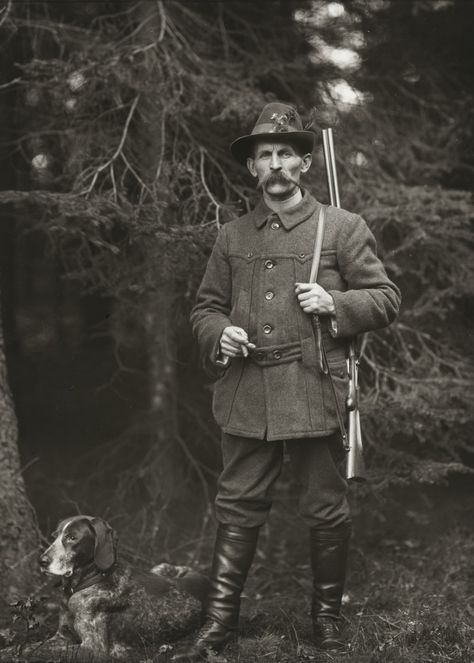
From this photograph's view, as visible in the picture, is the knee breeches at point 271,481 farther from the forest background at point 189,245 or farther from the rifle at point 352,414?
the forest background at point 189,245

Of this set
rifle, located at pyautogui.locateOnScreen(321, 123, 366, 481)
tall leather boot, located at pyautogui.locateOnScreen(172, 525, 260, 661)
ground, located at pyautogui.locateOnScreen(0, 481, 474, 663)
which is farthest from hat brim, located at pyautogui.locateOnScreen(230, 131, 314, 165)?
ground, located at pyautogui.locateOnScreen(0, 481, 474, 663)

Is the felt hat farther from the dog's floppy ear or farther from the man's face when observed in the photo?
the dog's floppy ear

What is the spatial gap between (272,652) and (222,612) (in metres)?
0.30

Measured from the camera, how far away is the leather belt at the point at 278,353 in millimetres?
3949

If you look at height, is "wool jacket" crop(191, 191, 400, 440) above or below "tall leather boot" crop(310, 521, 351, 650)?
above

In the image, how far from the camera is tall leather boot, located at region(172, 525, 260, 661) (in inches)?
160

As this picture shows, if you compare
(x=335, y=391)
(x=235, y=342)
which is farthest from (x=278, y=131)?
(x=335, y=391)

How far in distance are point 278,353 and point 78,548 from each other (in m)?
1.29

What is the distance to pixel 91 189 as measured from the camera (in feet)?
16.3

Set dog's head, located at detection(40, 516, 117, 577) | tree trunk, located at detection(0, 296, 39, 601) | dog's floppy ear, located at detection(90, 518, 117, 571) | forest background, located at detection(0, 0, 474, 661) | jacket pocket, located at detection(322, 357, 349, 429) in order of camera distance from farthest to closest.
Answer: forest background, located at detection(0, 0, 474, 661) < tree trunk, located at detection(0, 296, 39, 601) < jacket pocket, located at detection(322, 357, 349, 429) < dog's floppy ear, located at detection(90, 518, 117, 571) < dog's head, located at detection(40, 516, 117, 577)

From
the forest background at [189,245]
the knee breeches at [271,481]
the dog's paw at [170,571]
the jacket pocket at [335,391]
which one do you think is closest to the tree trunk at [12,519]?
the forest background at [189,245]

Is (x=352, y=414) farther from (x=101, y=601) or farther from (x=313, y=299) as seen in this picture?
(x=101, y=601)

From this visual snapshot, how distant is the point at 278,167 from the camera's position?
155 inches

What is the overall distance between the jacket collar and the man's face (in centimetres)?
8
